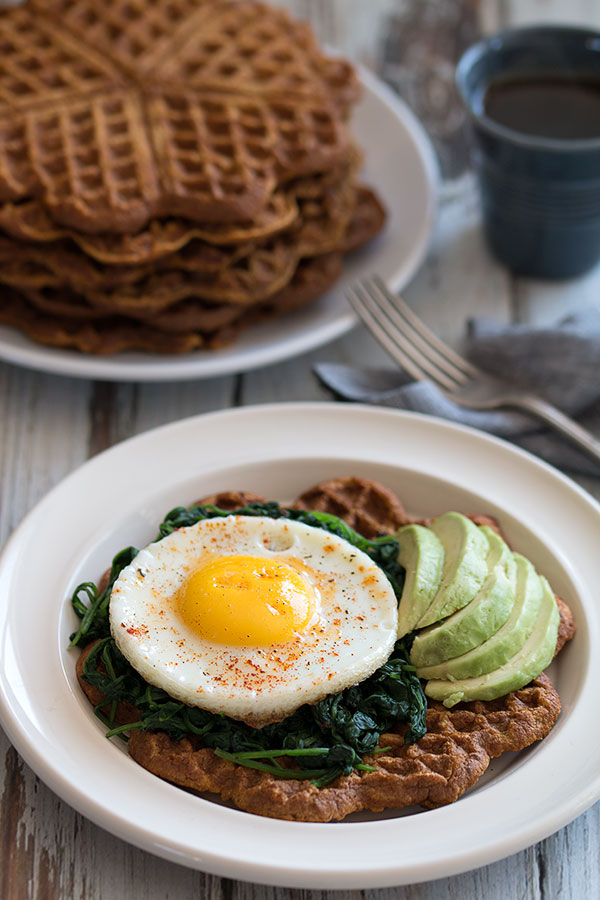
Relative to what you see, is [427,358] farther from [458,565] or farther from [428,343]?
[458,565]

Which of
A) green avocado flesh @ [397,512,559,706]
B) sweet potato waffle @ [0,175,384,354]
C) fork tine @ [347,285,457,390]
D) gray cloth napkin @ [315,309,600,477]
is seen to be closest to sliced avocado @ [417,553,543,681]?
green avocado flesh @ [397,512,559,706]

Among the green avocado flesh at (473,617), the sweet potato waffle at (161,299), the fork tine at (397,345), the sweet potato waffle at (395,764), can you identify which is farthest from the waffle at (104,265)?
the sweet potato waffle at (395,764)

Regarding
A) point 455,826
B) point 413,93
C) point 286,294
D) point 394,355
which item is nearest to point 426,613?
point 455,826

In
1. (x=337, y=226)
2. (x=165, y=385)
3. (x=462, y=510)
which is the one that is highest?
(x=337, y=226)

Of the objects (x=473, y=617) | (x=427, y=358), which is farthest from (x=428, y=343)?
(x=473, y=617)

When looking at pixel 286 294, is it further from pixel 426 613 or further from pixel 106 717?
pixel 106 717

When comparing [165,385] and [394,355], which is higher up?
[394,355]

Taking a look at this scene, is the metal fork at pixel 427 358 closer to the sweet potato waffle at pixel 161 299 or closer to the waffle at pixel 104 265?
the sweet potato waffle at pixel 161 299
